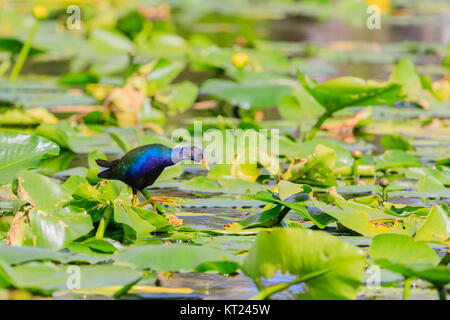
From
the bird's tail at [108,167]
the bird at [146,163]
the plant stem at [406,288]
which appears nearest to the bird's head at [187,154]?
the bird at [146,163]

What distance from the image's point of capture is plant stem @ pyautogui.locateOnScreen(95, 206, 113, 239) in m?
1.77

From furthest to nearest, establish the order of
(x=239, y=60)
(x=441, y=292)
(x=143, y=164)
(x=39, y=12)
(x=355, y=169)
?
(x=239, y=60) < (x=39, y=12) < (x=355, y=169) < (x=143, y=164) < (x=441, y=292)

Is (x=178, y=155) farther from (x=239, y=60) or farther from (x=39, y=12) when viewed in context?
(x=239, y=60)

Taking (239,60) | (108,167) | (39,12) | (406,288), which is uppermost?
(39,12)

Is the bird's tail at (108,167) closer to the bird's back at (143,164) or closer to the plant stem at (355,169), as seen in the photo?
the bird's back at (143,164)

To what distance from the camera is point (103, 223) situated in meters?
1.79

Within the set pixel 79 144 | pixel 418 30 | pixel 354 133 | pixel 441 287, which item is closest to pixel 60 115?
pixel 79 144

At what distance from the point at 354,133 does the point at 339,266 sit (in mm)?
1988

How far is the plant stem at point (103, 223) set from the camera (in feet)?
5.82

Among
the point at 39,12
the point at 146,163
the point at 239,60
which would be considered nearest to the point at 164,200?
the point at 146,163

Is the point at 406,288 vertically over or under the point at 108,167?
under

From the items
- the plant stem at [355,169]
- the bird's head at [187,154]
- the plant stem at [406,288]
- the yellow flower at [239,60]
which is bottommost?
the plant stem at [406,288]

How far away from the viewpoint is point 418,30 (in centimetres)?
738
